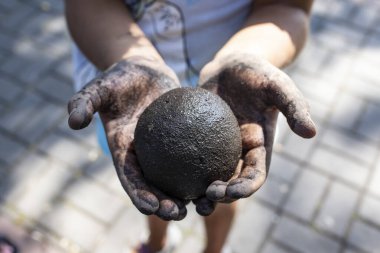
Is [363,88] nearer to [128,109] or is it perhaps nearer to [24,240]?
[128,109]

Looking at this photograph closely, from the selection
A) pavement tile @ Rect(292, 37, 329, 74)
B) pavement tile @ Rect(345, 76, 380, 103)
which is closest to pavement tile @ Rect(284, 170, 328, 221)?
pavement tile @ Rect(345, 76, 380, 103)

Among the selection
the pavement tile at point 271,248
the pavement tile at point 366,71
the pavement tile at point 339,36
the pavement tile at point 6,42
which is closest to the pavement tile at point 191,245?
the pavement tile at point 271,248

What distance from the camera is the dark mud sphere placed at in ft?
5.96

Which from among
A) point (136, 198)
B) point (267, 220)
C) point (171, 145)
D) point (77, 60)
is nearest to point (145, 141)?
→ point (171, 145)

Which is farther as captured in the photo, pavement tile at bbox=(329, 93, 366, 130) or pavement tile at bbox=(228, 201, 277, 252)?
pavement tile at bbox=(329, 93, 366, 130)

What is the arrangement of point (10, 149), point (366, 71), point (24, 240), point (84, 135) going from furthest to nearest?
point (366, 71) < point (84, 135) < point (10, 149) < point (24, 240)

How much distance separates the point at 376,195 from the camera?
3588mm

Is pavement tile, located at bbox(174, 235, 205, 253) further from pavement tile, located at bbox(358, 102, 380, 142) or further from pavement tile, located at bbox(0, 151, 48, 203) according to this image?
pavement tile, located at bbox(358, 102, 380, 142)

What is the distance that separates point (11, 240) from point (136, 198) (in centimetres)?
197

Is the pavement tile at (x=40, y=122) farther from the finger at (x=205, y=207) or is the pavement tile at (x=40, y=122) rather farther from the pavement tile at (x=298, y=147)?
the finger at (x=205, y=207)

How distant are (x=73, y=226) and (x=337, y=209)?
210cm

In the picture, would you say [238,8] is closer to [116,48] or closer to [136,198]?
[116,48]

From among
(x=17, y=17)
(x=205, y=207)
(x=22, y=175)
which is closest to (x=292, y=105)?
(x=205, y=207)

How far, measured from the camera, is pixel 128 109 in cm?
209
